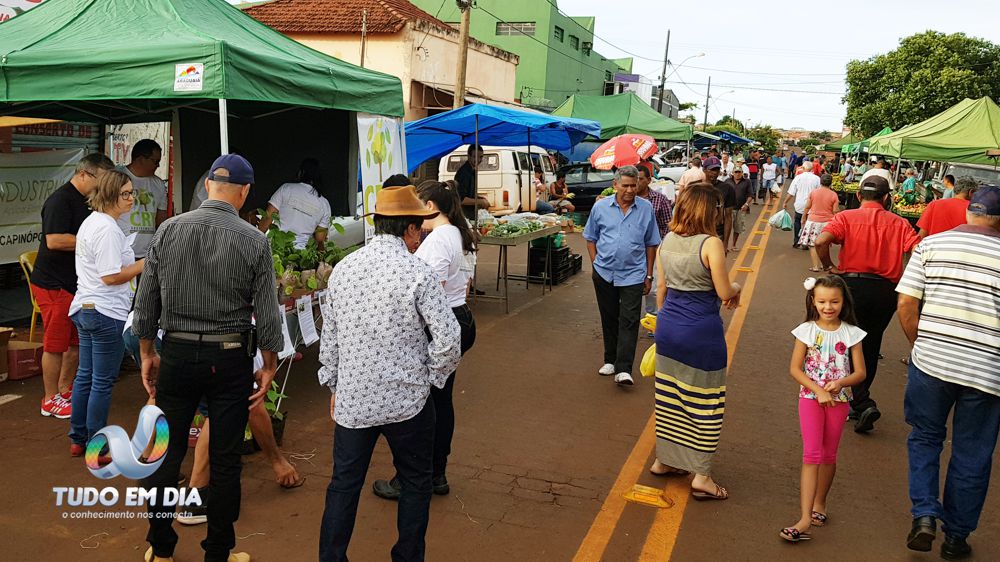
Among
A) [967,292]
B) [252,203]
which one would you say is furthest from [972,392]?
[252,203]

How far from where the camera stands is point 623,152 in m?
14.7

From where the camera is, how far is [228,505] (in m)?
3.41

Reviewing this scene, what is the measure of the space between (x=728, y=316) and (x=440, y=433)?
652 cm

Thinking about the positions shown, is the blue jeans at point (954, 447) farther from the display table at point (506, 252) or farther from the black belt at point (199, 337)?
the display table at point (506, 252)

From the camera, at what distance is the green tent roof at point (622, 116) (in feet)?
65.3

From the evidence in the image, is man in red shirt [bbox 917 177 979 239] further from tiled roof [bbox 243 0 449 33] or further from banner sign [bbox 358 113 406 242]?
tiled roof [bbox 243 0 449 33]

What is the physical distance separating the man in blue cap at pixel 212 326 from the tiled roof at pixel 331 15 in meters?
18.4

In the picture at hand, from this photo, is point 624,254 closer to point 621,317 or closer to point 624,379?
point 621,317

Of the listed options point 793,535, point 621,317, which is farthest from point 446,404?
point 621,317

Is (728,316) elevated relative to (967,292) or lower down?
lower down

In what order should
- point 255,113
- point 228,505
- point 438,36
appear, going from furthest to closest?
1. point 438,36
2. point 255,113
3. point 228,505

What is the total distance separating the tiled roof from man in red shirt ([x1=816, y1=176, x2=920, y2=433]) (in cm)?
1680

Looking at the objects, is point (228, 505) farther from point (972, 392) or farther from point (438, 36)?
point (438, 36)

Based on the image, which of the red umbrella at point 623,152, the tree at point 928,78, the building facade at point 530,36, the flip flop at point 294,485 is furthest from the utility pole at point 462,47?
the tree at point 928,78
